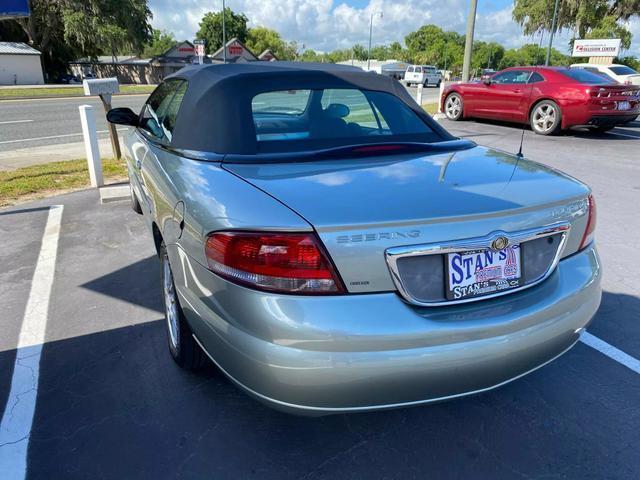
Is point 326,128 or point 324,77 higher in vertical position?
point 324,77

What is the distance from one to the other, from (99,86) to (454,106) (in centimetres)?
993

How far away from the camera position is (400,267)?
5.89 feet

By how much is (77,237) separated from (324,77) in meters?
3.22

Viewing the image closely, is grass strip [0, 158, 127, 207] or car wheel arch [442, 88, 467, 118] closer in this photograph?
grass strip [0, 158, 127, 207]

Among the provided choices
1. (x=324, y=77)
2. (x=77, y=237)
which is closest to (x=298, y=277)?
(x=324, y=77)

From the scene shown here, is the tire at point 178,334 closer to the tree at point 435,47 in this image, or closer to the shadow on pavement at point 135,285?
the shadow on pavement at point 135,285

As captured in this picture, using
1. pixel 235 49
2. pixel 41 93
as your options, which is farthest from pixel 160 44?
pixel 41 93

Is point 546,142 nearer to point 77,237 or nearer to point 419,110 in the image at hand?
point 419,110

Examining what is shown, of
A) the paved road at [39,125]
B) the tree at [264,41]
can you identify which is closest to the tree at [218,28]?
the tree at [264,41]

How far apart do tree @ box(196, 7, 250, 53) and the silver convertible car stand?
320 ft

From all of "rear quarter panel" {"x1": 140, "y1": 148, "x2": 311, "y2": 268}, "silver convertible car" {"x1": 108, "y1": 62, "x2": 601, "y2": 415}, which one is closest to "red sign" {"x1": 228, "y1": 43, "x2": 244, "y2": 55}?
"rear quarter panel" {"x1": 140, "y1": 148, "x2": 311, "y2": 268}

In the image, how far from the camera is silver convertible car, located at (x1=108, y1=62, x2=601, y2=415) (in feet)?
5.74

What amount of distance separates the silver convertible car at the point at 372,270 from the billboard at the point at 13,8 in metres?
6.58

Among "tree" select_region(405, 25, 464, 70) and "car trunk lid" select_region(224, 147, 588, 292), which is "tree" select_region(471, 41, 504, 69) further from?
"car trunk lid" select_region(224, 147, 588, 292)
